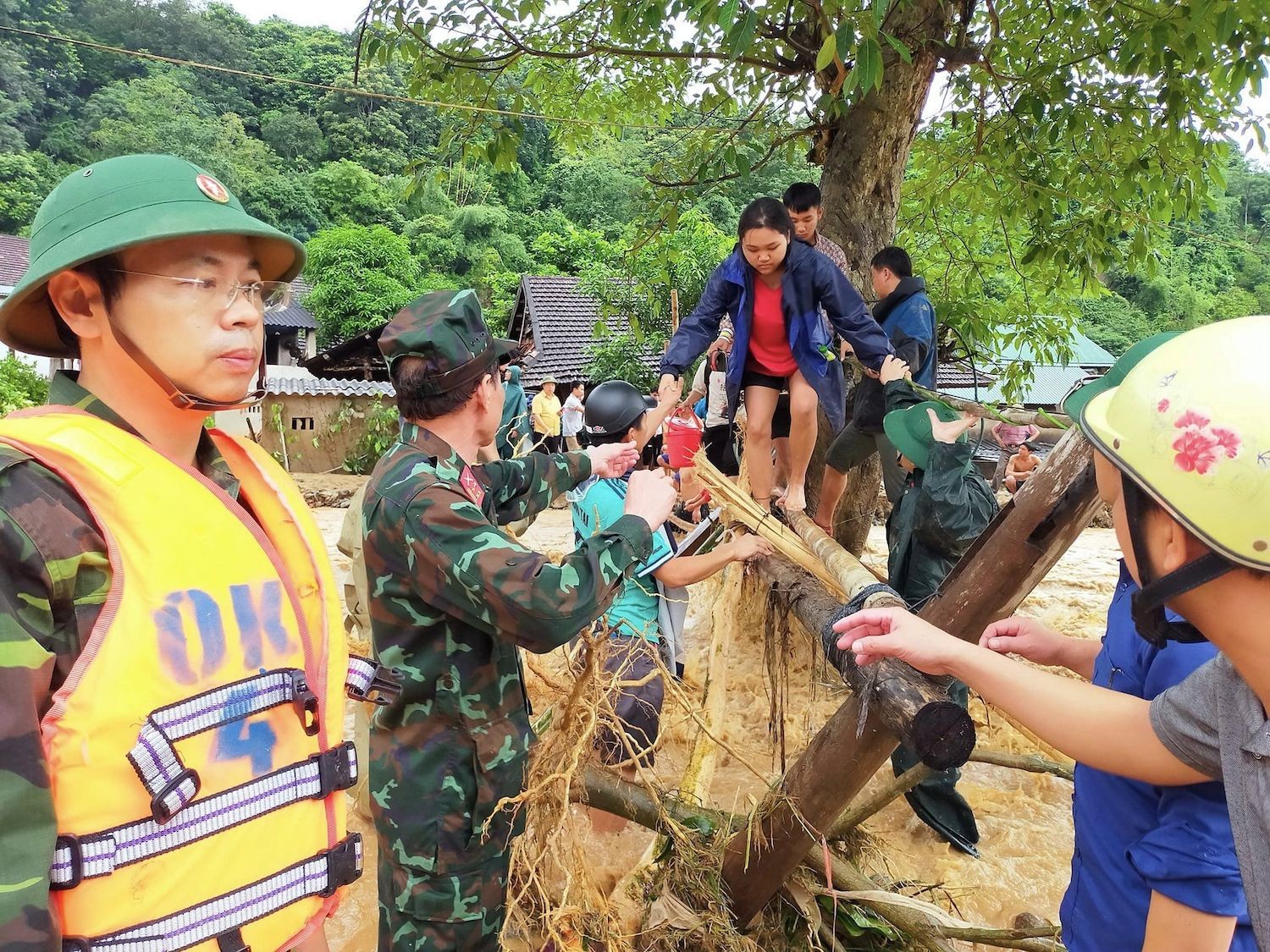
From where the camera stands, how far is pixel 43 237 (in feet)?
3.67

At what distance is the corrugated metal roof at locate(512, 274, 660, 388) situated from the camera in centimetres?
1752

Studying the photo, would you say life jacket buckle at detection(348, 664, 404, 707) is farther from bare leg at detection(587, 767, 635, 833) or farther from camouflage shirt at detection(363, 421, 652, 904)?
bare leg at detection(587, 767, 635, 833)

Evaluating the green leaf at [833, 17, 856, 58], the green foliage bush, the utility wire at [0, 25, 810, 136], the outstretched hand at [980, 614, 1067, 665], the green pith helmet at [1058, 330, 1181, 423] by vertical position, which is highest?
the utility wire at [0, 25, 810, 136]

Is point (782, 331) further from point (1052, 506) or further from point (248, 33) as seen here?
point (248, 33)

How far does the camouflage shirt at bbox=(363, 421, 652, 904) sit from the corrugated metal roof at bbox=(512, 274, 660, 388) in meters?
14.6

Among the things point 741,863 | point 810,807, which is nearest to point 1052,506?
point 810,807

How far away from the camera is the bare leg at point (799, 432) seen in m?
4.28

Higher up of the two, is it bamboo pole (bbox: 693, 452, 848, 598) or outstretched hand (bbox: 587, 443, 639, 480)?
outstretched hand (bbox: 587, 443, 639, 480)

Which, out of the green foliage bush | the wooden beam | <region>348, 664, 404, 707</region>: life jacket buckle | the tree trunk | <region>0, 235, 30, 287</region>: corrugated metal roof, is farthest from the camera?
<region>0, 235, 30, 287</region>: corrugated metal roof

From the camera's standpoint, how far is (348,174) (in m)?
32.3

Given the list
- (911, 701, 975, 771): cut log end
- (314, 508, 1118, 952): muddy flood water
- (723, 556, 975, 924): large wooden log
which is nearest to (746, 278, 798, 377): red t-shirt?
(314, 508, 1118, 952): muddy flood water

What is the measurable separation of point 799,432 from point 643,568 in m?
1.71

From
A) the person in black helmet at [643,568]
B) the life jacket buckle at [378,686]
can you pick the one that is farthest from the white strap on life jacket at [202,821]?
the person in black helmet at [643,568]

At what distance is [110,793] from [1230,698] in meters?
1.46
